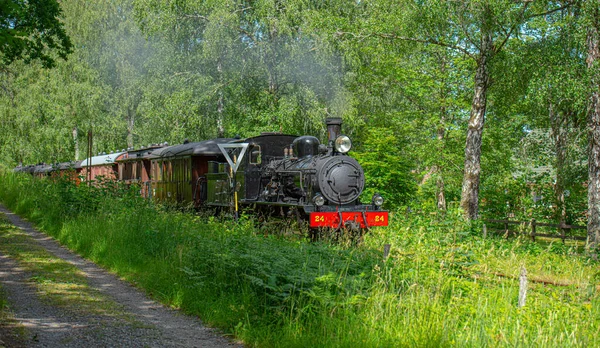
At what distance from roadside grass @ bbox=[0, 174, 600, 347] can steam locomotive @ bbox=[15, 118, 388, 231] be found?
2.82 meters

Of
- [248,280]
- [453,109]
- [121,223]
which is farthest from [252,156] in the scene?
[453,109]

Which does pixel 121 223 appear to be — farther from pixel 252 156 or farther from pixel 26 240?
pixel 252 156

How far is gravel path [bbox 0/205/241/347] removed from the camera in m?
6.02

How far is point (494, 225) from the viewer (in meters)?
19.6

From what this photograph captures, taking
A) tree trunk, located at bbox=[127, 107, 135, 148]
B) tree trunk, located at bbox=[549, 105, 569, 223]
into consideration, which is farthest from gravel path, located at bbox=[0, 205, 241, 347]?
tree trunk, located at bbox=[127, 107, 135, 148]

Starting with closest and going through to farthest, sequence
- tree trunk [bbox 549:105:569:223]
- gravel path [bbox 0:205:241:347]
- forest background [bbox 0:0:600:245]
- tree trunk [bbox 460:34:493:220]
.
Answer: gravel path [bbox 0:205:241:347] < tree trunk [bbox 460:34:493:220] < forest background [bbox 0:0:600:245] < tree trunk [bbox 549:105:569:223]

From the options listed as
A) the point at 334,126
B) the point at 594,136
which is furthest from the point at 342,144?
the point at 594,136

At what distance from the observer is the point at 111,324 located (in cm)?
664

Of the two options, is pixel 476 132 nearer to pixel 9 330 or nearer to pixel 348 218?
pixel 348 218

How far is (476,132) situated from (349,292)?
438 inches

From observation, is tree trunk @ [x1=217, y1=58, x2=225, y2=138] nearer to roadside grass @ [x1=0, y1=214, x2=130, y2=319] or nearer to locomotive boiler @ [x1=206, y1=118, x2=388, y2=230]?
locomotive boiler @ [x1=206, y1=118, x2=388, y2=230]

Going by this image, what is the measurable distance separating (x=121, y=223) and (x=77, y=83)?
2987 centimetres

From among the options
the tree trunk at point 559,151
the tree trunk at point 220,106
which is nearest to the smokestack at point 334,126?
the tree trunk at point 559,151

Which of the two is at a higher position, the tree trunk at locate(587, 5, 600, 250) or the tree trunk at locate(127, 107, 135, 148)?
the tree trunk at locate(127, 107, 135, 148)
